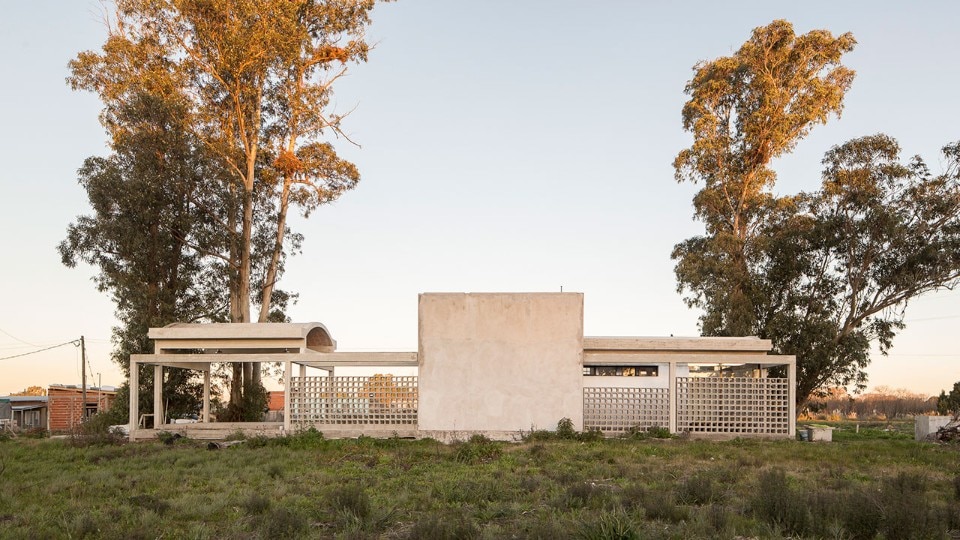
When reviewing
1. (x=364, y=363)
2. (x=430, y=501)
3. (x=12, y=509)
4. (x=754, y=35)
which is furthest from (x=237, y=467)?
(x=754, y=35)

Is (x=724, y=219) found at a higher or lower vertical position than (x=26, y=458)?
higher

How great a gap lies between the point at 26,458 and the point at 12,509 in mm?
6703

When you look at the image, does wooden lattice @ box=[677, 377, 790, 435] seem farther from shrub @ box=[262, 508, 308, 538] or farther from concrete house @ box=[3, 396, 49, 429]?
concrete house @ box=[3, 396, 49, 429]

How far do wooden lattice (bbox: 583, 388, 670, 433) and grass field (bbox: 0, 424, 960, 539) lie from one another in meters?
2.29

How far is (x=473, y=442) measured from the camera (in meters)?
17.0

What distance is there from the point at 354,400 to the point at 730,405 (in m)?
9.10

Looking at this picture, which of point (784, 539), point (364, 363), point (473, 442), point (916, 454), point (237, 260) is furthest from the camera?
point (237, 260)

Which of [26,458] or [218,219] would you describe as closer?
[26,458]

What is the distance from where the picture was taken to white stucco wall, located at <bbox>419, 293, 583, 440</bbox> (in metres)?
18.6

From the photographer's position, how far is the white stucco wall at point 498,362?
731 inches

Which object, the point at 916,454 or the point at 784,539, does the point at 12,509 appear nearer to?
the point at 784,539

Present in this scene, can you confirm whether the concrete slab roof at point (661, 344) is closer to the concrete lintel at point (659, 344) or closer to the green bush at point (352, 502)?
the concrete lintel at point (659, 344)

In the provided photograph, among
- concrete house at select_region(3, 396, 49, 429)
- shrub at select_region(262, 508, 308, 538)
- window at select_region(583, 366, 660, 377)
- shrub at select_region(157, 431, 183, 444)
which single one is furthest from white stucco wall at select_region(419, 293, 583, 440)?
concrete house at select_region(3, 396, 49, 429)

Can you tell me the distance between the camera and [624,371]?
2488 centimetres
